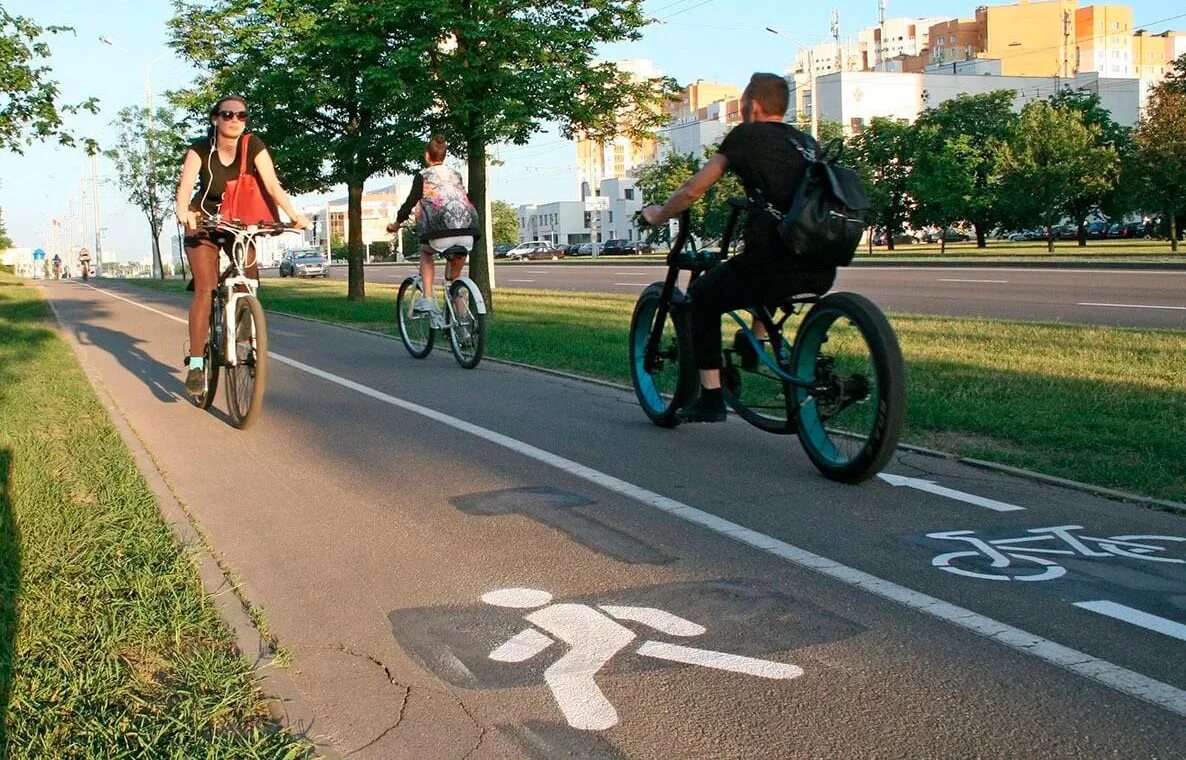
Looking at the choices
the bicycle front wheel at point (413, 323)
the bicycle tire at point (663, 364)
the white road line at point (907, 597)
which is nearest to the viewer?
the white road line at point (907, 597)

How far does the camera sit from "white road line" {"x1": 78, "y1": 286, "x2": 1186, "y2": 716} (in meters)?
3.51

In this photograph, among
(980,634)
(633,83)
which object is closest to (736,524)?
(980,634)

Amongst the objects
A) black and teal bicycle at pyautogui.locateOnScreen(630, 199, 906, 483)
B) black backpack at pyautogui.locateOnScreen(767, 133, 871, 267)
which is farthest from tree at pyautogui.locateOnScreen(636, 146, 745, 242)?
black backpack at pyautogui.locateOnScreen(767, 133, 871, 267)

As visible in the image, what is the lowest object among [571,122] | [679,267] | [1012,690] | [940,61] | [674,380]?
[1012,690]

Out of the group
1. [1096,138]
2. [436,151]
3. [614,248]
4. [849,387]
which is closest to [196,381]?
[436,151]

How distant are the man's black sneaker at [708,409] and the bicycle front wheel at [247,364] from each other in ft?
9.50

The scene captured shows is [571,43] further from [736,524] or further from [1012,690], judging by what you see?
[1012,690]

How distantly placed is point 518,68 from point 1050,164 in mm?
41626

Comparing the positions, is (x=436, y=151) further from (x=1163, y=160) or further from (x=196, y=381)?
(x=1163, y=160)

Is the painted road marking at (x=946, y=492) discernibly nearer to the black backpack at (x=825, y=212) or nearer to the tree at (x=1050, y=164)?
the black backpack at (x=825, y=212)

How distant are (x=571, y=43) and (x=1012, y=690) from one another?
17751mm

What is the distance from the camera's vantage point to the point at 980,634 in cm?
397

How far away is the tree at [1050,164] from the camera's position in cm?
5565

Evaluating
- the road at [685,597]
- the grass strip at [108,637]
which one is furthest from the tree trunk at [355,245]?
the grass strip at [108,637]
